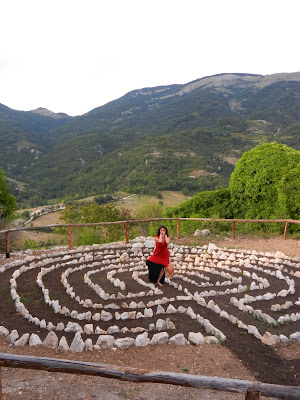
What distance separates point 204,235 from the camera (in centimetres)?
1370

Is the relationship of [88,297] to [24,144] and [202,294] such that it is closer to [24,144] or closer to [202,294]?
[202,294]

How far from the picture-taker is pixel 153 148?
7712 cm

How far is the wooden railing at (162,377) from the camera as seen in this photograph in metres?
2.97

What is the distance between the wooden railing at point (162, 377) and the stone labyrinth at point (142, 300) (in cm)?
180

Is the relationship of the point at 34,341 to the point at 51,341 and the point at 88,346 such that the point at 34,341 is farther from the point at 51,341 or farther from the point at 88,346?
the point at 88,346

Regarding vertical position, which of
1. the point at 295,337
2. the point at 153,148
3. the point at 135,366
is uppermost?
the point at 135,366

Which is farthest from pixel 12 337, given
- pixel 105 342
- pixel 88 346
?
pixel 105 342

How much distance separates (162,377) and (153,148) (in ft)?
247

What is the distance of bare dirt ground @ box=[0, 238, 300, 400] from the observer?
13.2 feet

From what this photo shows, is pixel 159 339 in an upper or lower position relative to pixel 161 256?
lower

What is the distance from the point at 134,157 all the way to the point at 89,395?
70.2 meters

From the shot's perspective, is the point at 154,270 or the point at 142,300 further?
the point at 154,270

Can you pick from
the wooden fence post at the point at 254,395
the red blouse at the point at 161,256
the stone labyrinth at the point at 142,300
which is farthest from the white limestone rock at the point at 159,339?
the red blouse at the point at 161,256

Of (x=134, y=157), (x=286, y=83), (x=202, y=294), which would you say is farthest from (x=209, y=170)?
(x=286, y=83)
